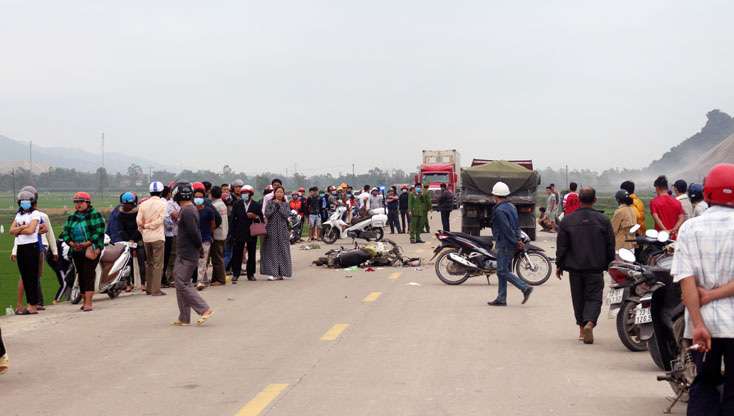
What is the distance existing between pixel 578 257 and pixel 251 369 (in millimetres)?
3959

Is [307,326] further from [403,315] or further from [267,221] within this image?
[267,221]

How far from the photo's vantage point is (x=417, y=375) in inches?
303

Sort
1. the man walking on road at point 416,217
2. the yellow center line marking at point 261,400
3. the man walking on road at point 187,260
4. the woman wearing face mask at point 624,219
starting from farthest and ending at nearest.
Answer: the man walking on road at point 416,217 < the woman wearing face mask at point 624,219 < the man walking on road at point 187,260 < the yellow center line marking at point 261,400

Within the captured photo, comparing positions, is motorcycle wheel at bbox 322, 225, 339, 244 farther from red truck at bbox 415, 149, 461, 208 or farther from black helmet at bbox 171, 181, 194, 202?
red truck at bbox 415, 149, 461, 208

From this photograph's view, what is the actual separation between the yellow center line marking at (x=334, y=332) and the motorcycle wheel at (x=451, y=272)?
17.8ft

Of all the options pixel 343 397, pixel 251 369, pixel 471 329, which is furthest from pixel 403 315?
pixel 343 397

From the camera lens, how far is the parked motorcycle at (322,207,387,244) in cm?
2638

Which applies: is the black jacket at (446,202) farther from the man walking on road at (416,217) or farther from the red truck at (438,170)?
the red truck at (438,170)

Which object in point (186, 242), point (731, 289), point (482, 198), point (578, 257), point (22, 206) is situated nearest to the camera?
point (731, 289)

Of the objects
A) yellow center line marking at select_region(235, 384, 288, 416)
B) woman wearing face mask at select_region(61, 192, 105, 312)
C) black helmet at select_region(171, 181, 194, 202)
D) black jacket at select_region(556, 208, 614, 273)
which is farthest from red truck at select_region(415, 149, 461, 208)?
yellow center line marking at select_region(235, 384, 288, 416)

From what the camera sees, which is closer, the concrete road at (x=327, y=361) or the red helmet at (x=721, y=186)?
the red helmet at (x=721, y=186)

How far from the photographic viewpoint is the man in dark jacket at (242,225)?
54.9 ft

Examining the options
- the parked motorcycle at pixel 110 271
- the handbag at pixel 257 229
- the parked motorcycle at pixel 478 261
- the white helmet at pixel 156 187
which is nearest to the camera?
the parked motorcycle at pixel 110 271

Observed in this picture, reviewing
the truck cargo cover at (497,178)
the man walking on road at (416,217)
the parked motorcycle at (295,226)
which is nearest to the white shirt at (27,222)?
the parked motorcycle at (295,226)
